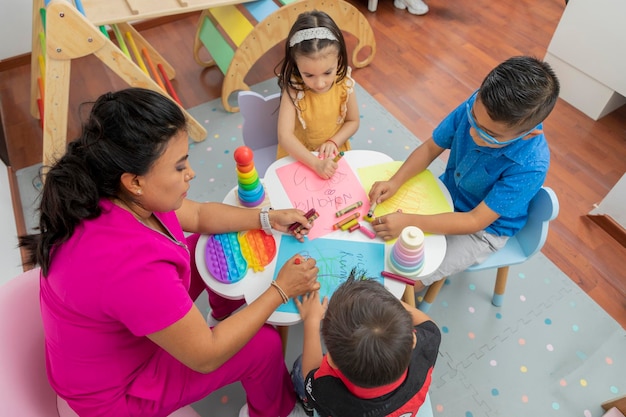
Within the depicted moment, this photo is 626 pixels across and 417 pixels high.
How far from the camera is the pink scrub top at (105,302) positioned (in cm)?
81

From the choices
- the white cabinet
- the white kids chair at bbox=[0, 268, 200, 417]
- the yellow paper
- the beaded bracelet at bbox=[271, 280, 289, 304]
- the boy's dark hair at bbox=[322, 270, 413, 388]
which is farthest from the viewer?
the white cabinet

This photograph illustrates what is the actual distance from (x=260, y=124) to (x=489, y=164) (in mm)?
863

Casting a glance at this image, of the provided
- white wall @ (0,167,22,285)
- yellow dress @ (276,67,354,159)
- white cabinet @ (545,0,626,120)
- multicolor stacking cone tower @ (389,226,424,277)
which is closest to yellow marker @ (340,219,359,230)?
multicolor stacking cone tower @ (389,226,424,277)

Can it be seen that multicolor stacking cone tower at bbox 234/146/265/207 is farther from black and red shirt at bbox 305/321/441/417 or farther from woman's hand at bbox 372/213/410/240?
black and red shirt at bbox 305/321/441/417

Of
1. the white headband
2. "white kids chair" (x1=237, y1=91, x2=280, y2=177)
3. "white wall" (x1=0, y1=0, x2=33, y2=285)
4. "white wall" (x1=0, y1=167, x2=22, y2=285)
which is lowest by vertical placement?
"white wall" (x1=0, y1=167, x2=22, y2=285)

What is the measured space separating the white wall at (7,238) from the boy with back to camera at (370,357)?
4.41 feet

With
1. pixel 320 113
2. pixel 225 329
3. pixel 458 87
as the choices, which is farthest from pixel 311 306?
pixel 458 87

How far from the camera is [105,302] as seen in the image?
823mm

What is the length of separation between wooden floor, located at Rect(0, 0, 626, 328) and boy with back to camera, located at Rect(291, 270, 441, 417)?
50.1 inches

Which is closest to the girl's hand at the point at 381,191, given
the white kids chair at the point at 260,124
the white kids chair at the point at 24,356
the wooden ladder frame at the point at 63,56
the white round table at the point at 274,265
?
the white round table at the point at 274,265

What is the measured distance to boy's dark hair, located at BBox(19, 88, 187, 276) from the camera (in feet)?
2.65

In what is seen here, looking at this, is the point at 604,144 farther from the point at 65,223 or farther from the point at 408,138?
the point at 65,223

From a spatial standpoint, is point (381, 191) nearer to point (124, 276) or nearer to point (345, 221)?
point (345, 221)

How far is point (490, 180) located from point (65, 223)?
1.13 meters
